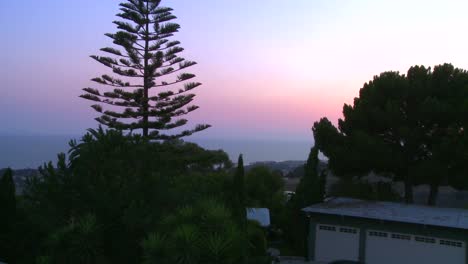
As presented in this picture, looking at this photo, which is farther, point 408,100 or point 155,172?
point 408,100

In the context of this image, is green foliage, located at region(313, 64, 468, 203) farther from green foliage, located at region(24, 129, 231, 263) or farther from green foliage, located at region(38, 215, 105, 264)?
green foliage, located at region(38, 215, 105, 264)

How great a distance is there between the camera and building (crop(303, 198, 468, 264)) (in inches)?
503

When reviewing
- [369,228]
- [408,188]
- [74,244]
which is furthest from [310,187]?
[74,244]

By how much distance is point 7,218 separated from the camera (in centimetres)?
1031

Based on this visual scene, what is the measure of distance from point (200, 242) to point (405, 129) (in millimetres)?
14490

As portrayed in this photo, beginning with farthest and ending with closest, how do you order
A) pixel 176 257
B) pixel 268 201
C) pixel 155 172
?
1. pixel 268 201
2. pixel 155 172
3. pixel 176 257

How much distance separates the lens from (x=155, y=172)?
9469 millimetres

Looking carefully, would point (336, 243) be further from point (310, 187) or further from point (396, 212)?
point (310, 187)

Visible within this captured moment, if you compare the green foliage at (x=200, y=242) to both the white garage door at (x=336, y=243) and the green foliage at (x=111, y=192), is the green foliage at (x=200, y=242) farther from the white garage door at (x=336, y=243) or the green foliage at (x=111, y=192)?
the white garage door at (x=336, y=243)

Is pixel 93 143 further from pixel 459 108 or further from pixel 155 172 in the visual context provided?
pixel 459 108

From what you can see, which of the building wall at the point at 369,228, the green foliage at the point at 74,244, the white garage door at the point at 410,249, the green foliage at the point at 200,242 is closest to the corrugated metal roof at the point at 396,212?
the building wall at the point at 369,228

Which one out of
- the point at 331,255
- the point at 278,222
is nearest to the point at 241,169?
the point at 331,255

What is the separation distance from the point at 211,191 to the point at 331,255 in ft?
19.9

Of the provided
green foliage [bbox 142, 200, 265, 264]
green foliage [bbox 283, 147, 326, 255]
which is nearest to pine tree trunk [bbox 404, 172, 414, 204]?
green foliage [bbox 283, 147, 326, 255]
